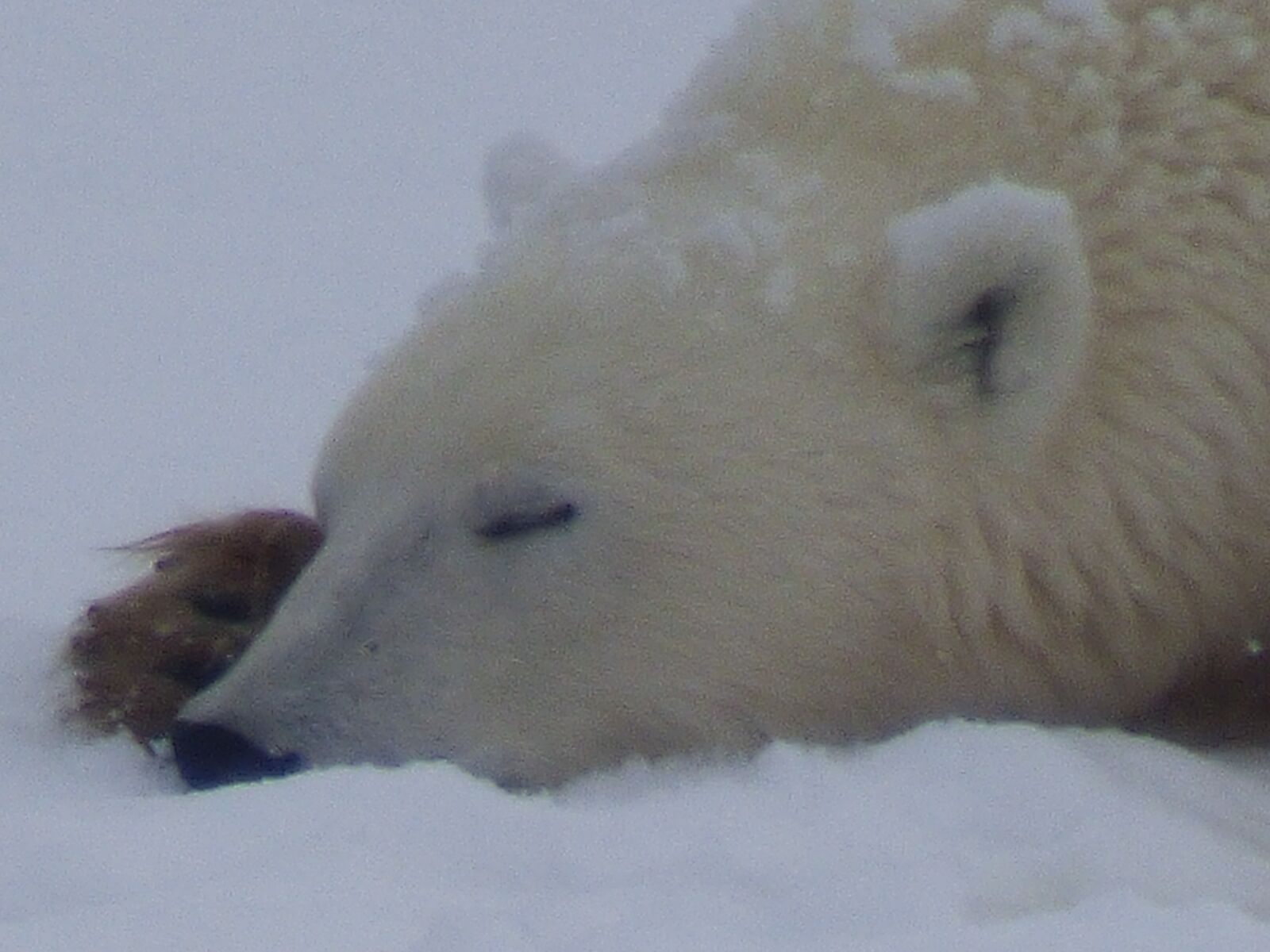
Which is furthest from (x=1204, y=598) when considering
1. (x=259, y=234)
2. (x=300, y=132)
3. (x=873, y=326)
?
(x=300, y=132)

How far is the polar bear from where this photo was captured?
10.7 feet

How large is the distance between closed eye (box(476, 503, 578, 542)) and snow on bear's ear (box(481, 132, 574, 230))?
657 mm

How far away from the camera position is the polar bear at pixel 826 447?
10.7 ft

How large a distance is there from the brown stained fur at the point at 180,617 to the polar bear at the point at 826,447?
0.75 feet

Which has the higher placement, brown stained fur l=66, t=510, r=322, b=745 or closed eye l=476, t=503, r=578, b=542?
closed eye l=476, t=503, r=578, b=542

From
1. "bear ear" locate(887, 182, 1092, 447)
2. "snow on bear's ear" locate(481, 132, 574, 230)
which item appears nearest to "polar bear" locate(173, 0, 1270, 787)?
"bear ear" locate(887, 182, 1092, 447)

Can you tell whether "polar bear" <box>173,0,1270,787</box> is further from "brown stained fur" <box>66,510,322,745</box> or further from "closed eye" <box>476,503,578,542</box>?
"brown stained fur" <box>66,510,322,745</box>

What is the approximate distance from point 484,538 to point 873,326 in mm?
668

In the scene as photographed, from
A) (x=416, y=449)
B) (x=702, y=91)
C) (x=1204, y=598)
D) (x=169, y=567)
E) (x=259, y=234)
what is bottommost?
(x=259, y=234)

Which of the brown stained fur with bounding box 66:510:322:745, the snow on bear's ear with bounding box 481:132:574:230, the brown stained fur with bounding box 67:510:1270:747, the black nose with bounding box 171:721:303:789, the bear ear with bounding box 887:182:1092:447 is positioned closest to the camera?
the black nose with bounding box 171:721:303:789

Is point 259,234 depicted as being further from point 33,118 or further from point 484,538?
point 484,538

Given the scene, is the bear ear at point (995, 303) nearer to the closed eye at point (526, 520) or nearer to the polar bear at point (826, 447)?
the polar bear at point (826, 447)

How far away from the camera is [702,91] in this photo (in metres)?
3.79

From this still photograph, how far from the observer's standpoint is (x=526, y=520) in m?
3.31
